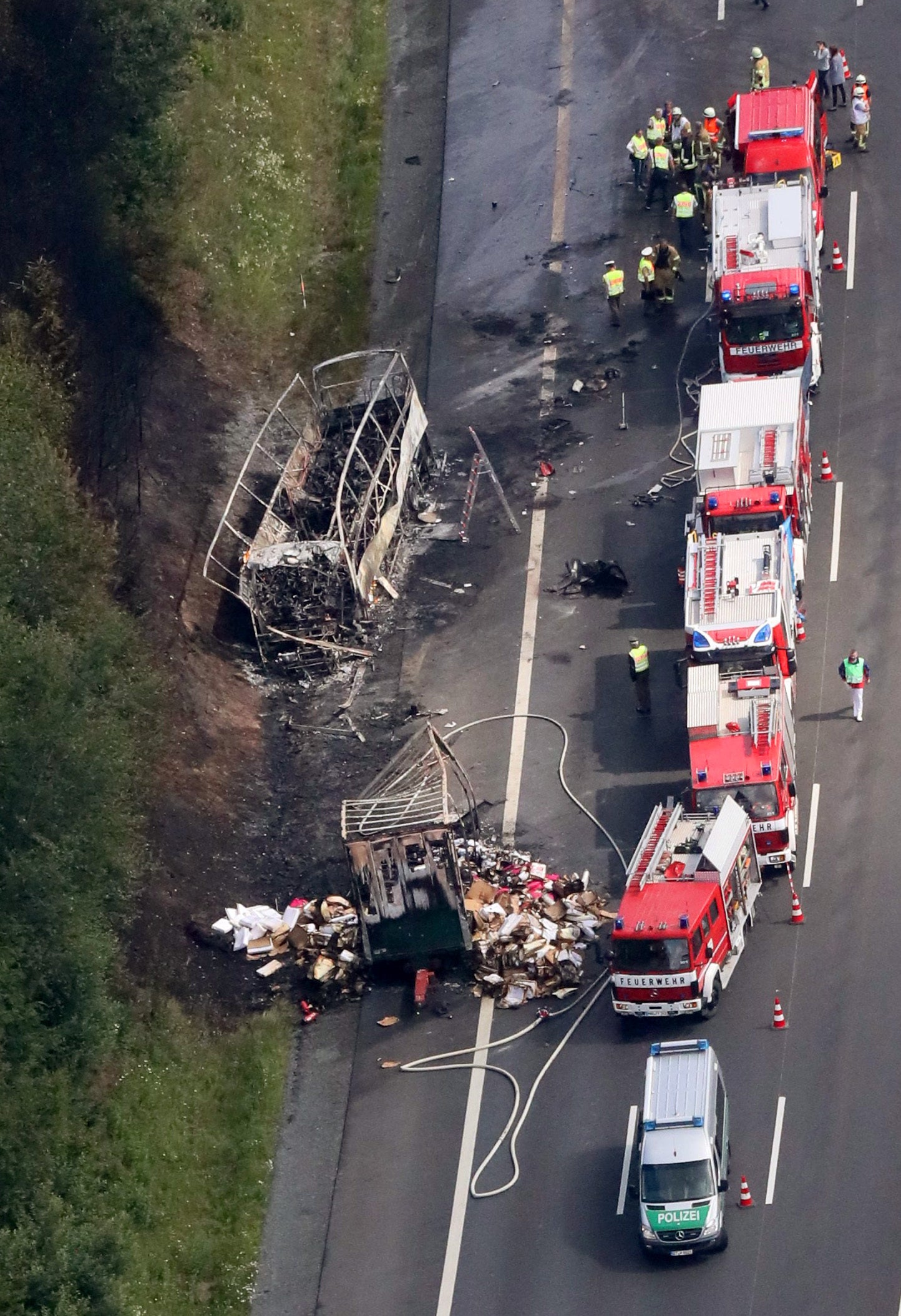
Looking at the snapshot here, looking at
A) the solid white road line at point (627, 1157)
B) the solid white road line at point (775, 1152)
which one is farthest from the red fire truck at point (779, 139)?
the solid white road line at point (627, 1157)

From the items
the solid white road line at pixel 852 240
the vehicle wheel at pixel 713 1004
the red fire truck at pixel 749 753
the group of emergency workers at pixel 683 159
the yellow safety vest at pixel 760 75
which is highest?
the yellow safety vest at pixel 760 75

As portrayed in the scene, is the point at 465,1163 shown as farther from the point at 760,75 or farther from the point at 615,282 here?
the point at 760,75

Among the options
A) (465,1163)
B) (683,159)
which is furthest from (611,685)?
(683,159)

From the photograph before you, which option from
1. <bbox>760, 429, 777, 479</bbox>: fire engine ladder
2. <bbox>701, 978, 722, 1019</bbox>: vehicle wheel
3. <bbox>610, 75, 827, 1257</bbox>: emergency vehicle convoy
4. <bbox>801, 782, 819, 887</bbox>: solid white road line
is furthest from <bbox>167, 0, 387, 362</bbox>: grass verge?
<bbox>701, 978, 722, 1019</bbox>: vehicle wheel

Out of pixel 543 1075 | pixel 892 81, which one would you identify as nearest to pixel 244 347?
pixel 892 81

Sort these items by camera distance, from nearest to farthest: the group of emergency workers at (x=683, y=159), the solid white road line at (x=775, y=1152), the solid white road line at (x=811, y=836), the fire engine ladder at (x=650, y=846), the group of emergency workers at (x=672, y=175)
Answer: the solid white road line at (x=775, y=1152) → the fire engine ladder at (x=650, y=846) → the solid white road line at (x=811, y=836) → the group of emergency workers at (x=672, y=175) → the group of emergency workers at (x=683, y=159)

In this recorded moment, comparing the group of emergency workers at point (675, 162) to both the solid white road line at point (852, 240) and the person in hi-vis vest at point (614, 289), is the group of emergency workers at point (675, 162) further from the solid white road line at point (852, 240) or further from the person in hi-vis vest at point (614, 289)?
the solid white road line at point (852, 240)

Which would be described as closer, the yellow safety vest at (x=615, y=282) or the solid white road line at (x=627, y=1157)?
the solid white road line at (x=627, y=1157)
